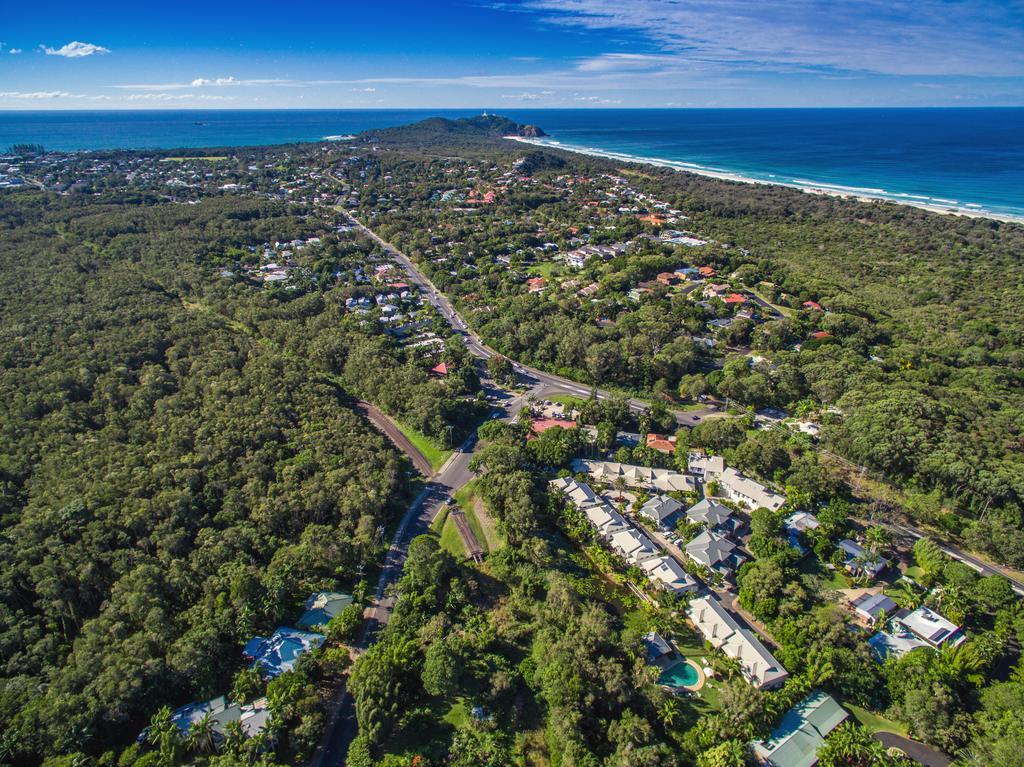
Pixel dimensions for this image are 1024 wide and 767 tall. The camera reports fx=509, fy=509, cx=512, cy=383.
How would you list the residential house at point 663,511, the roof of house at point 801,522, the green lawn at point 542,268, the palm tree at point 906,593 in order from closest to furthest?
the palm tree at point 906,593 → the roof of house at point 801,522 → the residential house at point 663,511 → the green lawn at point 542,268

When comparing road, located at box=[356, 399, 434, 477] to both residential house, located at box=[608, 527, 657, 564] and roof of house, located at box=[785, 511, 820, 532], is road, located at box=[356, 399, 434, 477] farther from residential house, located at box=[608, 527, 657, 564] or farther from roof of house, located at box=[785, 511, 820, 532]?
roof of house, located at box=[785, 511, 820, 532]

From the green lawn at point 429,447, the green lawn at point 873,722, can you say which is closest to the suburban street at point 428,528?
the green lawn at point 429,447

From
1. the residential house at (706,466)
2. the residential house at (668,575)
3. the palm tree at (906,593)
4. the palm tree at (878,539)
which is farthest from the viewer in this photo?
the residential house at (706,466)

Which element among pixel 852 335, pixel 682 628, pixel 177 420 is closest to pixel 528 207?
pixel 852 335

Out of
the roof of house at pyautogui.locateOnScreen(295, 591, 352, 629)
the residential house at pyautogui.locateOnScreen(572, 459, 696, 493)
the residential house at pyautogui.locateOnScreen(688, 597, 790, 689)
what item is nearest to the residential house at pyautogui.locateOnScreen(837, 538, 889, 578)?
the residential house at pyautogui.locateOnScreen(688, 597, 790, 689)

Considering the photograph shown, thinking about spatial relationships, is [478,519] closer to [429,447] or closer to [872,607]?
[429,447]

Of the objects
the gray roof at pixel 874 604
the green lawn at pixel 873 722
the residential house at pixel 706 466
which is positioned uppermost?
the residential house at pixel 706 466

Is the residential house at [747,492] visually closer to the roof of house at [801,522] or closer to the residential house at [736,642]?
the roof of house at [801,522]
